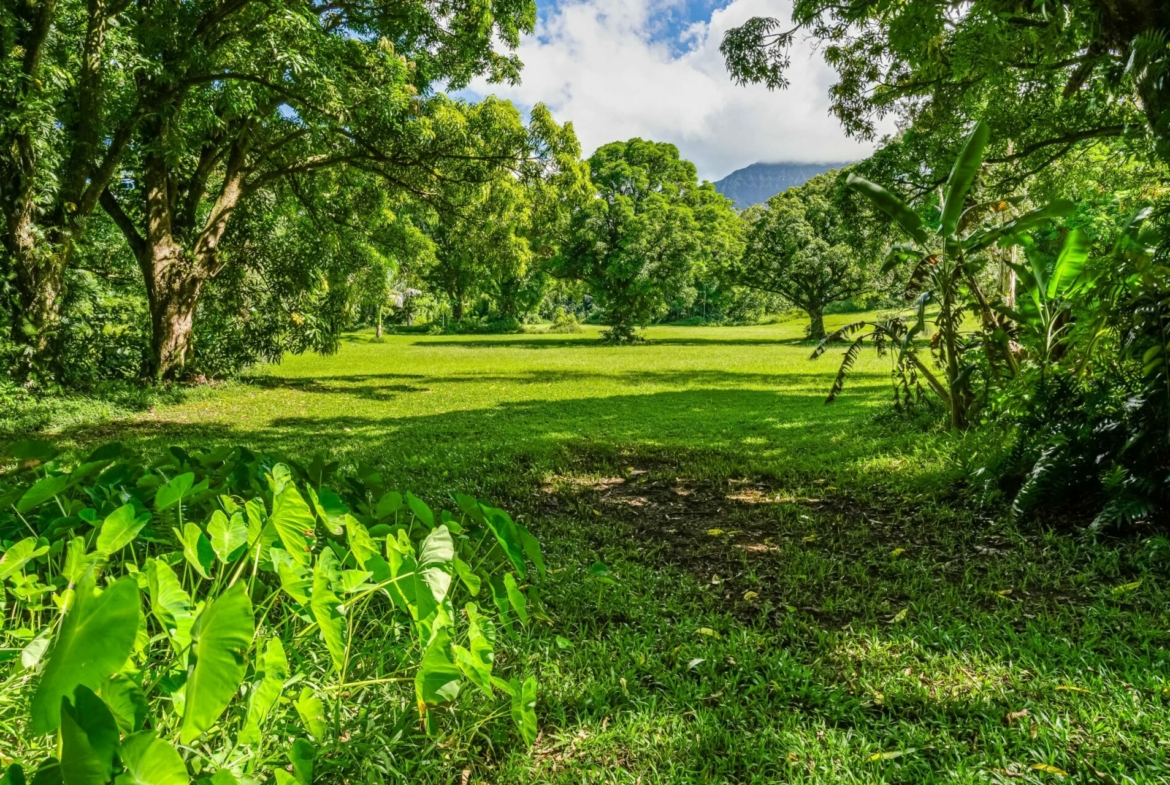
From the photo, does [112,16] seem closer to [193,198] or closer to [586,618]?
[193,198]

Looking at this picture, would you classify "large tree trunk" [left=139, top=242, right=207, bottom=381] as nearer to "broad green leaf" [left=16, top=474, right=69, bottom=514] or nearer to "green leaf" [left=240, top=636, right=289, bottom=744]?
"broad green leaf" [left=16, top=474, right=69, bottom=514]

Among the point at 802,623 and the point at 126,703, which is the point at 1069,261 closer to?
the point at 802,623

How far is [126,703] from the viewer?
1031mm

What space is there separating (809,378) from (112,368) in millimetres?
15314

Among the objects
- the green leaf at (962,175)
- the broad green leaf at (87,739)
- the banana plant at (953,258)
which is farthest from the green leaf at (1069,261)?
the broad green leaf at (87,739)

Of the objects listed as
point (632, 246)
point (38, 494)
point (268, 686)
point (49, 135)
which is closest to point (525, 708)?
point (268, 686)

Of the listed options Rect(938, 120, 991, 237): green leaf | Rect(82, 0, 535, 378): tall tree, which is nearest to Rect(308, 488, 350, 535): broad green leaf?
Rect(938, 120, 991, 237): green leaf

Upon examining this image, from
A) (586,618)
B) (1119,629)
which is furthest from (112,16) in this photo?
(1119,629)

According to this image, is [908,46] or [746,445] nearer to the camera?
[908,46]

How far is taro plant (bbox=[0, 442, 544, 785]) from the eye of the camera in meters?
0.89

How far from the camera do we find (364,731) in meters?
1.72

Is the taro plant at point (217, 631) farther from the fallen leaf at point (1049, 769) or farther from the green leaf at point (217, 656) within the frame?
the fallen leaf at point (1049, 769)

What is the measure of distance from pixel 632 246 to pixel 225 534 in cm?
2824

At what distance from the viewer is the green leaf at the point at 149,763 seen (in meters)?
0.85
